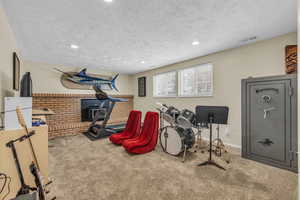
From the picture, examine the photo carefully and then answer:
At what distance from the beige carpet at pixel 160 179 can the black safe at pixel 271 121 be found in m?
0.21

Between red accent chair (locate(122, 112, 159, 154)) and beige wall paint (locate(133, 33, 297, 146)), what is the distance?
63.4 inches

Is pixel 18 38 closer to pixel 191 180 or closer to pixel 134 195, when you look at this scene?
pixel 134 195

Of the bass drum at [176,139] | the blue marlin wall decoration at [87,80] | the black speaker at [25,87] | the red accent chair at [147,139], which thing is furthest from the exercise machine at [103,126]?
the black speaker at [25,87]

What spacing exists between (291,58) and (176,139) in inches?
97.7

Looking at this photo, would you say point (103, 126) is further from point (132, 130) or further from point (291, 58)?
point (291, 58)

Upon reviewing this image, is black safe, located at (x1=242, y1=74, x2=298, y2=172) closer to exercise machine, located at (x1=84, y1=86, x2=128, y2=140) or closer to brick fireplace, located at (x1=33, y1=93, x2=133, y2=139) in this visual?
exercise machine, located at (x1=84, y1=86, x2=128, y2=140)

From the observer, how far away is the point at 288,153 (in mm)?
2162

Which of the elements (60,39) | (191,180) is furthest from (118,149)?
(60,39)

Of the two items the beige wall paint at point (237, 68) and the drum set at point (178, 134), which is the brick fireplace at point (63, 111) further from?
the beige wall paint at point (237, 68)

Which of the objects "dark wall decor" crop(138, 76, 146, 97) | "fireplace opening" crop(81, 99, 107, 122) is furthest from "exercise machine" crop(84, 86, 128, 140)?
"dark wall decor" crop(138, 76, 146, 97)

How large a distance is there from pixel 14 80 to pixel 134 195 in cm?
282

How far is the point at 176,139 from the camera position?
8.86 ft

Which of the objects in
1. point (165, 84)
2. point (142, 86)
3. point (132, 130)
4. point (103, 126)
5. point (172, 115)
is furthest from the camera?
point (142, 86)

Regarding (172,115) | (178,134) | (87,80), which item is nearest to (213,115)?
(178,134)
